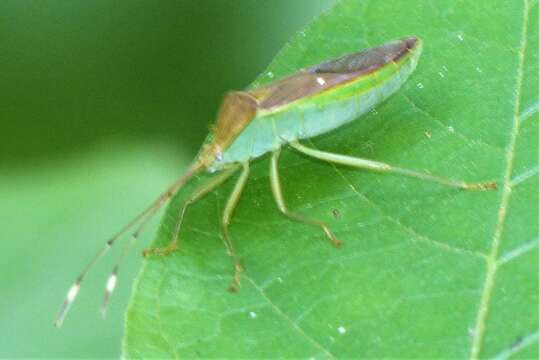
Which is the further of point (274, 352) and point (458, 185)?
point (458, 185)

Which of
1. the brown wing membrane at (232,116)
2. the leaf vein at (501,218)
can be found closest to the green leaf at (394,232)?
the leaf vein at (501,218)

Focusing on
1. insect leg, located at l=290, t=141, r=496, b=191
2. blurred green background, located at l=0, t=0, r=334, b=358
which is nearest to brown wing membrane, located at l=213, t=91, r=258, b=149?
insect leg, located at l=290, t=141, r=496, b=191

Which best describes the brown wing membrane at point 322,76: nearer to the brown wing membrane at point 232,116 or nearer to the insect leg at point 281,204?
the brown wing membrane at point 232,116

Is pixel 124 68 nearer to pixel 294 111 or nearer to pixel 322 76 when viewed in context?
pixel 294 111

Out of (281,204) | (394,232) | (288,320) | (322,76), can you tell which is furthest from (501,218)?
(322,76)

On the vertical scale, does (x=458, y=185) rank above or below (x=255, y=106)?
below

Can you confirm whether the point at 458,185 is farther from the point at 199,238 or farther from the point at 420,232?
the point at 199,238

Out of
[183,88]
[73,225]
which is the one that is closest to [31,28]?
[183,88]
